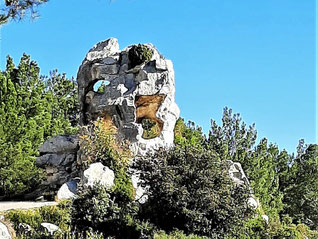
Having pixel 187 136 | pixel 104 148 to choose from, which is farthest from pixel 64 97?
pixel 104 148

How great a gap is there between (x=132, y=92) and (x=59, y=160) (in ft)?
9.21

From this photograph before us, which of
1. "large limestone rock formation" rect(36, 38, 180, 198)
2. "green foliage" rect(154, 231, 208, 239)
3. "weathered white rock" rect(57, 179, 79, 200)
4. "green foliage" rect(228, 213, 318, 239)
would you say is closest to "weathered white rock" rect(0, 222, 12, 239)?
"weathered white rock" rect(57, 179, 79, 200)

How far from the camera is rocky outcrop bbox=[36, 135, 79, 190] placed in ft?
37.9

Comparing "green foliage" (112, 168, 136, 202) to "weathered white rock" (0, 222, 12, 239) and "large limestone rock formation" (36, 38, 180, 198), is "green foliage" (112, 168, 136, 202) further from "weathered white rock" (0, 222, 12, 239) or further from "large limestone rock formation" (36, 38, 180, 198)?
"weathered white rock" (0, 222, 12, 239)

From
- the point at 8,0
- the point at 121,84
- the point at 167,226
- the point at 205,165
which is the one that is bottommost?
the point at 167,226

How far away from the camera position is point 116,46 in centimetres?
1308

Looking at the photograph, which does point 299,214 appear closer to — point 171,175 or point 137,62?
point 137,62

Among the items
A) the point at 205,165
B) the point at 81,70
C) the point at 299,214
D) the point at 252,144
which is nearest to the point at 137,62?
the point at 81,70

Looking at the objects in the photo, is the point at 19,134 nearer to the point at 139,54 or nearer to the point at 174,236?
the point at 139,54

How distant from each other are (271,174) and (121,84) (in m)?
9.13

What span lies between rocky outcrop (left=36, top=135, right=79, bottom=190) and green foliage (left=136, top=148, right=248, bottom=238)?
3404mm

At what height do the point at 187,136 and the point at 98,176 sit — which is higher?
the point at 187,136

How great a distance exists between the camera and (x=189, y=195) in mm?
8320

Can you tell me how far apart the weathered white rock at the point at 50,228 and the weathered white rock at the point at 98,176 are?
1.41 meters
